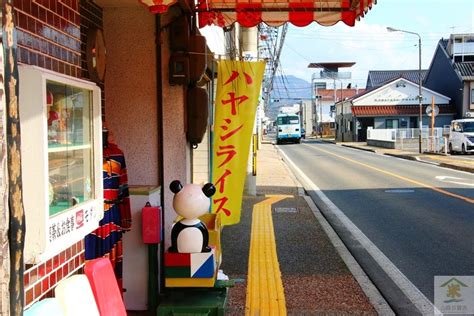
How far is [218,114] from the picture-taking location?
642 cm

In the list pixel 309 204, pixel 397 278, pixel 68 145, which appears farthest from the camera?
pixel 309 204

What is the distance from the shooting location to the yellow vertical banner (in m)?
6.37

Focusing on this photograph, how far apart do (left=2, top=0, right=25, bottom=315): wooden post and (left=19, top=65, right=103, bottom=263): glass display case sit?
101cm

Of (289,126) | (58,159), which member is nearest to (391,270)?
(58,159)

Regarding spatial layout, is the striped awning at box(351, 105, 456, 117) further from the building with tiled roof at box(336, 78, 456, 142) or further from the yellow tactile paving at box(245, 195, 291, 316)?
the yellow tactile paving at box(245, 195, 291, 316)

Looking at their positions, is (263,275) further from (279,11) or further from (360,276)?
(279,11)

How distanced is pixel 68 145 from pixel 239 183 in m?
3.29

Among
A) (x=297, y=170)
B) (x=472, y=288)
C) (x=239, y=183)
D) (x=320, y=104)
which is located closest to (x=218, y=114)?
(x=239, y=183)

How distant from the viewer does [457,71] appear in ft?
168

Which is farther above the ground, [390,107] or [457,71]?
[457,71]

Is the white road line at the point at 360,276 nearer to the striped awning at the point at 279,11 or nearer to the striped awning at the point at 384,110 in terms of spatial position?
the striped awning at the point at 279,11

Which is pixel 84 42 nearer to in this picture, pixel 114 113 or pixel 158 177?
pixel 114 113

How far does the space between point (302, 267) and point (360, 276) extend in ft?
2.58

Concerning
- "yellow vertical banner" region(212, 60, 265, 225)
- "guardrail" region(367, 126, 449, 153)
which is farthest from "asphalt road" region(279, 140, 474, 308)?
"guardrail" region(367, 126, 449, 153)
